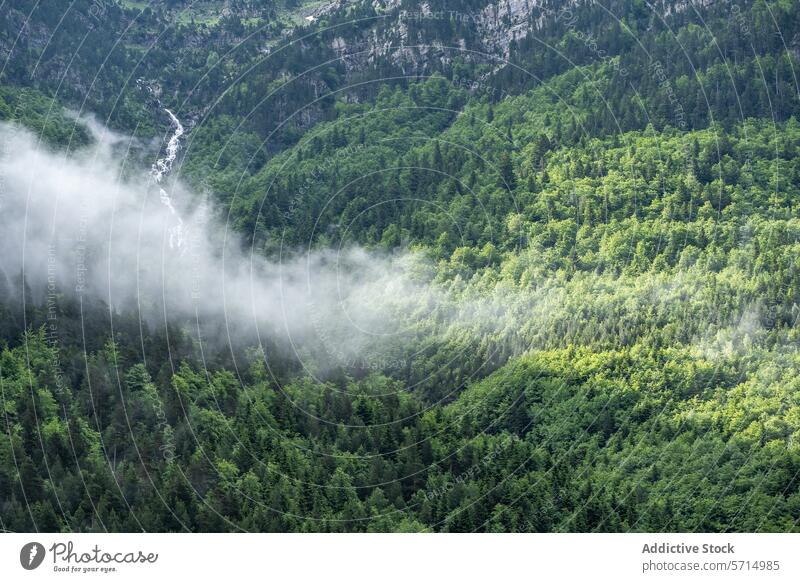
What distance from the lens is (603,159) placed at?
199625 millimetres

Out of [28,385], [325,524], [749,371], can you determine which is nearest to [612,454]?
[749,371]

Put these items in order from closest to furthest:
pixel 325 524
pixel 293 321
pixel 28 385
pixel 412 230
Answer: pixel 325 524 < pixel 28 385 < pixel 293 321 < pixel 412 230

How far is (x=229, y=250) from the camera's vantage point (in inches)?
7677

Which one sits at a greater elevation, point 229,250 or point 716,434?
point 229,250

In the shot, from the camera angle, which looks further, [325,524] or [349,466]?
[349,466]

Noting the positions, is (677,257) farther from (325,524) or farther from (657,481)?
(325,524)

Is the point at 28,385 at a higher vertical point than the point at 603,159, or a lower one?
lower

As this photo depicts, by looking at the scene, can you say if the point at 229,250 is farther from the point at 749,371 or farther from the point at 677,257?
the point at 749,371

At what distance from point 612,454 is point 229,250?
66266 millimetres

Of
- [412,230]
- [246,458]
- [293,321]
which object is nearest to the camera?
[246,458]

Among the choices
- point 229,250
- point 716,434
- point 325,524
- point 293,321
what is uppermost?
point 229,250

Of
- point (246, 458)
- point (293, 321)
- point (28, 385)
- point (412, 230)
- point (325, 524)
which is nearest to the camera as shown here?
point (325, 524)

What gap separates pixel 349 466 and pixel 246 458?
9.79 metres

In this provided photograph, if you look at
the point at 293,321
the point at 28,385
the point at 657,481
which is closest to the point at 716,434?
the point at 657,481
